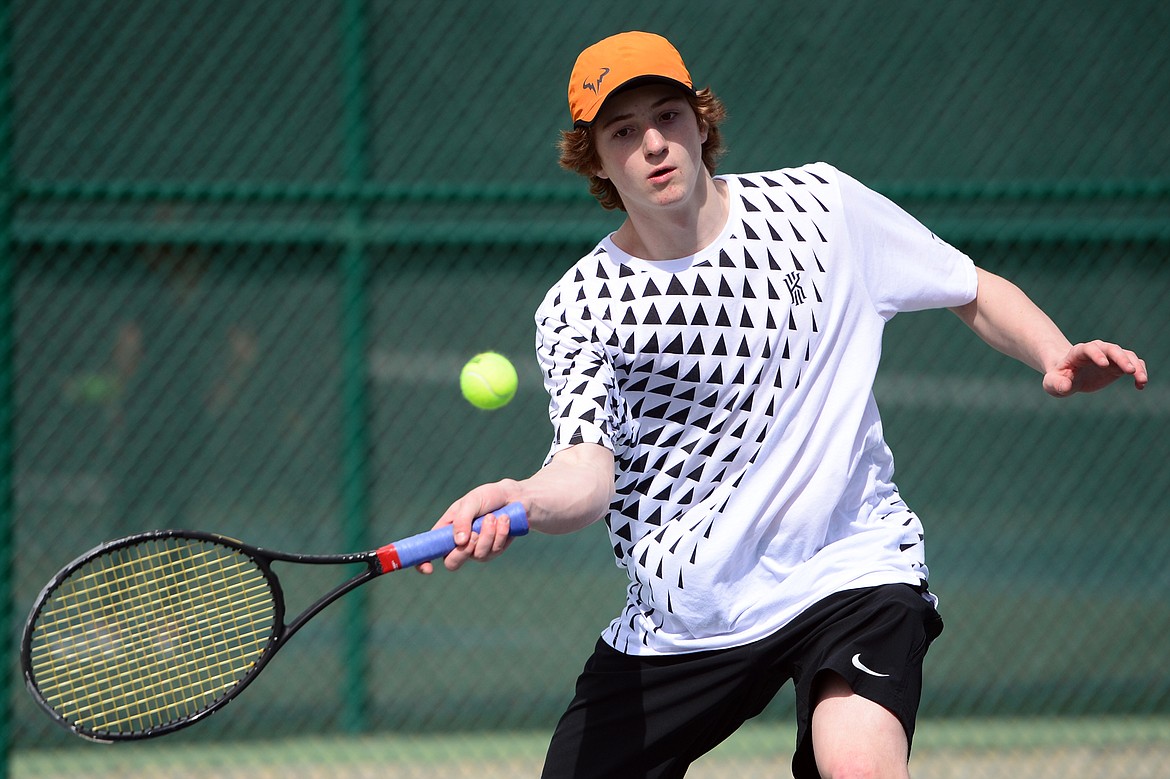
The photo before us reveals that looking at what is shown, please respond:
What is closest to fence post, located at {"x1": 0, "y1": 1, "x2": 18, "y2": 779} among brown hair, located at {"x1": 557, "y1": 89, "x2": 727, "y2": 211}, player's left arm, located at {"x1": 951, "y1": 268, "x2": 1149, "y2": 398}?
brown hair, located at {"x1": 557, "y1": 89, "x2": 727, "y2": 211}

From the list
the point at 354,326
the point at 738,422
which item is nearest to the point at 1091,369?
the point at 738,422

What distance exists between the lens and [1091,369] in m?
2.28

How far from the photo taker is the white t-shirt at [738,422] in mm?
2420

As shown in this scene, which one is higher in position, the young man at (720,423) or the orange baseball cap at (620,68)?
the orange baseball cap at (620,68)

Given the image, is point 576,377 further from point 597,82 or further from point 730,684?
point 730,684

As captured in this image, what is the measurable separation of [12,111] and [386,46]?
1314 millimetres

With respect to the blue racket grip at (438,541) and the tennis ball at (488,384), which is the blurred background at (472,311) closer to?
the tennis ball at (488,384)

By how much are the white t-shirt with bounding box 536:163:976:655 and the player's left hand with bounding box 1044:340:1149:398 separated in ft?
1.19

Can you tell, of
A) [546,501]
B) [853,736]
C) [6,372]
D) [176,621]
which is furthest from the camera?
[6,372]

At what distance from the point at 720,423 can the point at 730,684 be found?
0.49 meters

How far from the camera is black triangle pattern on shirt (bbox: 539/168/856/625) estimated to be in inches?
95.3

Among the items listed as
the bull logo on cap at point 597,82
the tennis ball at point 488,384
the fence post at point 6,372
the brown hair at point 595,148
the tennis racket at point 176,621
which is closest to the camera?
the tennis racket at point 176,621

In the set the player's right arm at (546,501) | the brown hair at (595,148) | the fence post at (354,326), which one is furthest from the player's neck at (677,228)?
the fence post at (354,326)

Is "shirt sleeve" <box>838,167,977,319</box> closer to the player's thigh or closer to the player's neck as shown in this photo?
the player's neck
